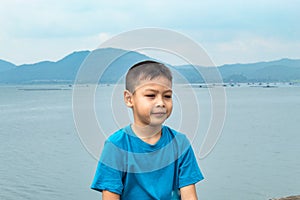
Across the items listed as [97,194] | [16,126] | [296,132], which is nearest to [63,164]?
[97,194]

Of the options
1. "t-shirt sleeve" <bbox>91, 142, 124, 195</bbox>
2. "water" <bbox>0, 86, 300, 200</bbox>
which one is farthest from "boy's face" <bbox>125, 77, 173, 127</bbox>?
"water" <bbox>0, 86, 300, 200</bbox>

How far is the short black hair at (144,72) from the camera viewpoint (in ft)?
5.61

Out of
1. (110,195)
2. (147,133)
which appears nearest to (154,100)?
(147,133)

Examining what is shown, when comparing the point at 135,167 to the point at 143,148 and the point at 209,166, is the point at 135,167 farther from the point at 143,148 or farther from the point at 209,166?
the point at 209,166

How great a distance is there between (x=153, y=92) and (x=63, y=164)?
15653 mm

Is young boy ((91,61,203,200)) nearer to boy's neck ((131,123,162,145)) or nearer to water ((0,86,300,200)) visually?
boy's neck ((131,123,162,145))

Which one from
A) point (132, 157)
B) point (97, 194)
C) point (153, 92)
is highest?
point (153, 92)

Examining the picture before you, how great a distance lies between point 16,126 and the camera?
3091 cm

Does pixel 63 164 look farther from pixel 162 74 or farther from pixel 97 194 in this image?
pixel 162 74

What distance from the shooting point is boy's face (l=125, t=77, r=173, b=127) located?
66.2 inches

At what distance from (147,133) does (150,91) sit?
0.17 m

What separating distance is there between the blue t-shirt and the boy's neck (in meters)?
0.02

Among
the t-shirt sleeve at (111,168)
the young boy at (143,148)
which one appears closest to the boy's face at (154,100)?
the young boy at (143,148)

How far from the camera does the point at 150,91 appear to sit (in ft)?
5.56
